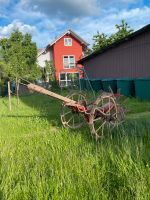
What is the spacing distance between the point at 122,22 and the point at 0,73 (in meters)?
15.6

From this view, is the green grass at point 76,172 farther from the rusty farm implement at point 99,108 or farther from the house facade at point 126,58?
the house facade at point 126,58

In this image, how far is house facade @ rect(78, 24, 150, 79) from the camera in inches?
778

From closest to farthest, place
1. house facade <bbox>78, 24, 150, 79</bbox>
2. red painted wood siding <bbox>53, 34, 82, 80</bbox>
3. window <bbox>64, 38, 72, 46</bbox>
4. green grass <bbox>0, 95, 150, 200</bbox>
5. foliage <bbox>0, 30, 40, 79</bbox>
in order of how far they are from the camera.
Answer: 1. green grass <bbox>0, 95, 150, 200</bbox>
2. house facade <bbox>78, 24, 150, 79</bbox>
3. foliage <bbox>0, 30, 40, 79</bbox>
4. red painted wood siding <bbox>53, 34, 82, 80</bbox>
5. window <bbox>64, 38, 72, 46</bbox>

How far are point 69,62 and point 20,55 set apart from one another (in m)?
12.0

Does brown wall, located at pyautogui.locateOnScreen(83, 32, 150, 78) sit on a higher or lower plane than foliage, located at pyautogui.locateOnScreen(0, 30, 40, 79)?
lower

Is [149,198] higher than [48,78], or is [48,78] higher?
[48,78]

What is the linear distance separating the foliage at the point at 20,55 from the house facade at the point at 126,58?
13994 mm

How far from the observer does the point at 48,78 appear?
51688 millimetres

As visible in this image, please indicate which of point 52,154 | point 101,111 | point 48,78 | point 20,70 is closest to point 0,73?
point 20,70

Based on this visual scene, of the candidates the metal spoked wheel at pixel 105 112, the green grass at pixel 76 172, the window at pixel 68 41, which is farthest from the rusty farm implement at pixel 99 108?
the window at pixel 68 41

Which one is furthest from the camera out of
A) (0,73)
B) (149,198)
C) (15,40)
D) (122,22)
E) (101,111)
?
(15,40)

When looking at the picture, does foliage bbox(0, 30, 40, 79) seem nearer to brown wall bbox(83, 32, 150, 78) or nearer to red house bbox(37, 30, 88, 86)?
red house bbox(37, 30, 88, 86)

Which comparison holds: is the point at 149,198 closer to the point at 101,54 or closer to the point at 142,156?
the point at 142,156

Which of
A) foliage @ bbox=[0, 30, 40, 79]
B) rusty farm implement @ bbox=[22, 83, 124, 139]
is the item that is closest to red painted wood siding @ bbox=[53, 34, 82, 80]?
foliage @ bbox=[0, 30, 40, 79]
